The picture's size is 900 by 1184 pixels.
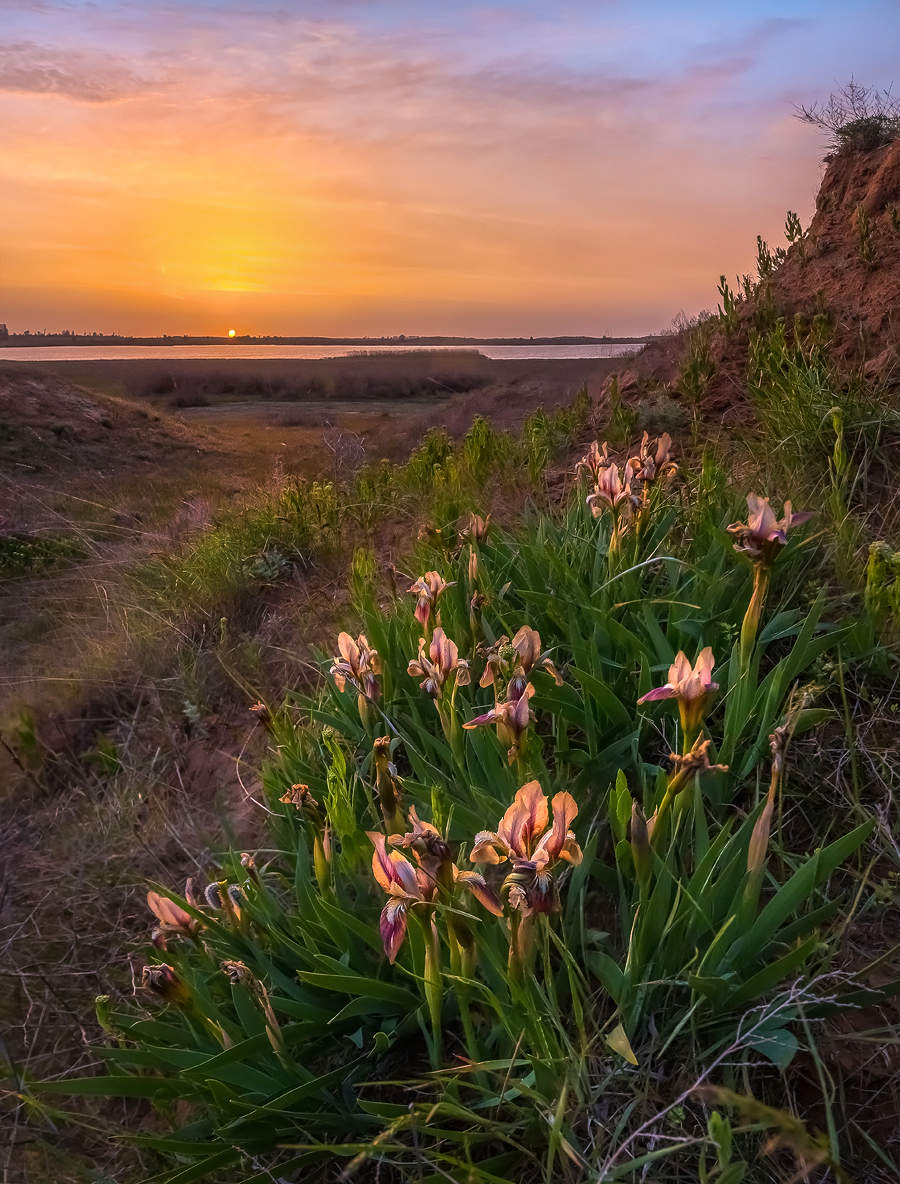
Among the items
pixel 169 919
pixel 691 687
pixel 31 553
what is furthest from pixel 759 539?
pixel 31 553

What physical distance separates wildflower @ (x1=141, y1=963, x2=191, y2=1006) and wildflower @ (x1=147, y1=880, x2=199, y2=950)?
13 cm

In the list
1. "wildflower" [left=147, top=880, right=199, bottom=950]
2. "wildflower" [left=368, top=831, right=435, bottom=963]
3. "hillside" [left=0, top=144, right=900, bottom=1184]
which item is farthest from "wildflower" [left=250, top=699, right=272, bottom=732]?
"wildflower" [left=368, top=831, right=435, bottom=963]

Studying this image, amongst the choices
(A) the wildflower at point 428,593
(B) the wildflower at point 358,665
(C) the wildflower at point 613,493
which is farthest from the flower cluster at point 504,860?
(C) the wildflower at point 613,493

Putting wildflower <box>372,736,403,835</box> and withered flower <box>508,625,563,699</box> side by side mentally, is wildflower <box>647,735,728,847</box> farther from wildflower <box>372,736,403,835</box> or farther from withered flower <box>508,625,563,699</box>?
wildflower <box>372,736,403,835</box>

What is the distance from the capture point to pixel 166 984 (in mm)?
1698

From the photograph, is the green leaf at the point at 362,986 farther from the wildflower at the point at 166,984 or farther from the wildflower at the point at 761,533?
the wildflower at the point at 761,533

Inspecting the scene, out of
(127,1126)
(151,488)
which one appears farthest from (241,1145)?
(151,488)

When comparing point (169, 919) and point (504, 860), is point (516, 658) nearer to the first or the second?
point (504, 860)

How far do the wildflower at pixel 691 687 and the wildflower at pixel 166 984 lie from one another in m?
1.12

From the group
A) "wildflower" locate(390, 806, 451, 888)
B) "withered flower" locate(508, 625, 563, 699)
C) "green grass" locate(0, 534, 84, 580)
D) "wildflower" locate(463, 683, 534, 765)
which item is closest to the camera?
"wildflower" locate(390, 806, 451, 888)

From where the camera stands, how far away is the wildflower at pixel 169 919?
6.01 ft

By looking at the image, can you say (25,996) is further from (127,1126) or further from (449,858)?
(449,858)

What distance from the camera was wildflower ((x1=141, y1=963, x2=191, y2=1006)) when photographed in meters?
1.66

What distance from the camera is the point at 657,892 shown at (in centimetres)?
169
